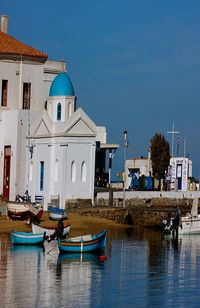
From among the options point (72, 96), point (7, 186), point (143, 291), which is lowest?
point (143, 291)

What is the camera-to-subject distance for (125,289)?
33125 mm

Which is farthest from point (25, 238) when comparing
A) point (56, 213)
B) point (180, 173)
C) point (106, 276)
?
point (180, 173)

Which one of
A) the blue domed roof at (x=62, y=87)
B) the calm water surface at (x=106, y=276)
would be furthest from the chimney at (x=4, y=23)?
the calm water surface at (x=106, y=276)

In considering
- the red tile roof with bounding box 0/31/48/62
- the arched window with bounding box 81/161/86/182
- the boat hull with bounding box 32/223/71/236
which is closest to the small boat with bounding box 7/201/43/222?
the arched window with bounding box 81/161/86/182

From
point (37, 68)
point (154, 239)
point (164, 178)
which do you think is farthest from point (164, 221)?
point (164, 178)

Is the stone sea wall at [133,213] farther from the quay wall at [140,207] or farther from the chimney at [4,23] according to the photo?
the chimney at [4,23]

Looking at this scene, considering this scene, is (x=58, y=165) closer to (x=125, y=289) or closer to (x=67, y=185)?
(x=67, y=185)

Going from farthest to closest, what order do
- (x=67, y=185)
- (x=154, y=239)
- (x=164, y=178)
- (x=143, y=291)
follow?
1. (x=164, y=178)
2. (x=67, y=185)
3. (x=154, y=239)
4. (x=143, y=291)

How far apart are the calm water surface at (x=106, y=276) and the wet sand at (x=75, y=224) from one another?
133 inches

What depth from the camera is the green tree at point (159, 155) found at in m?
78.9

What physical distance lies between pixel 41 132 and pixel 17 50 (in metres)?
6.83

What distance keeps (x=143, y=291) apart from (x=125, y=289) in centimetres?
70

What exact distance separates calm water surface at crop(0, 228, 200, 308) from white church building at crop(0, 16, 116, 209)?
1170 centimetres

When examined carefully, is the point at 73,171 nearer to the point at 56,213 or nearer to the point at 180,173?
the point at 56,213
